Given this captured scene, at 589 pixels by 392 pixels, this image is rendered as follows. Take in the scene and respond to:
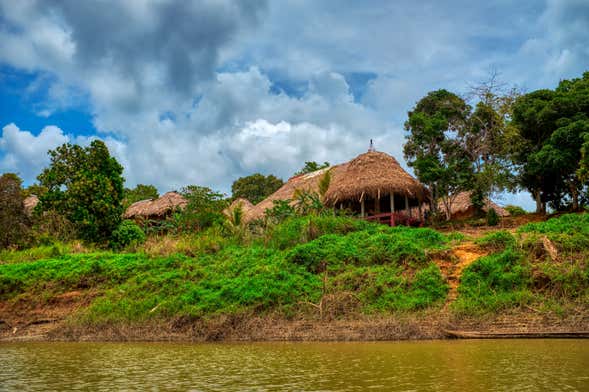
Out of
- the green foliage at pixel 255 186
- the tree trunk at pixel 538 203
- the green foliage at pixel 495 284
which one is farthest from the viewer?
the green foliage at pixel 255 186

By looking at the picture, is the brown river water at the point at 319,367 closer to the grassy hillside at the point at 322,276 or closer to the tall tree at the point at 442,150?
the grassy hillside at the point at 322,276

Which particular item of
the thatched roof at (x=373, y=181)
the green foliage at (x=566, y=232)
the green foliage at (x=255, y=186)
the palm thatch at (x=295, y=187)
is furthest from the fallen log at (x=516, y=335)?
the green foliage at (x=255, y=186)

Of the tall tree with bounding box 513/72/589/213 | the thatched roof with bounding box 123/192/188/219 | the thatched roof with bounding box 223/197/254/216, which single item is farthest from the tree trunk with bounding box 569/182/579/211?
the thatched roof with bounding box 123/192/188/219

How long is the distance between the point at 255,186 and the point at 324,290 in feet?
92.6

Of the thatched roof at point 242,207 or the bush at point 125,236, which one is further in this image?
the thatched roof at point 242,207

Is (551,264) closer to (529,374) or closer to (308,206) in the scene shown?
(529,374)

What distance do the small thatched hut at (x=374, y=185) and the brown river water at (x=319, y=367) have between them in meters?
10.8

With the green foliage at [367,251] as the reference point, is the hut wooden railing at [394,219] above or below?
above

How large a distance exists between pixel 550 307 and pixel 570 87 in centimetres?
1384

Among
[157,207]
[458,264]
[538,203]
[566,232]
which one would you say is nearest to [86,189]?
[157,207]

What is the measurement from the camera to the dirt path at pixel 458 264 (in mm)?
9848

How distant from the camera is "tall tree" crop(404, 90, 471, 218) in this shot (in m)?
20.1

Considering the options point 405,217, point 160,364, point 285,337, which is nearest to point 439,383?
point 160,364

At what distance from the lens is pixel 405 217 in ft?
63.5
